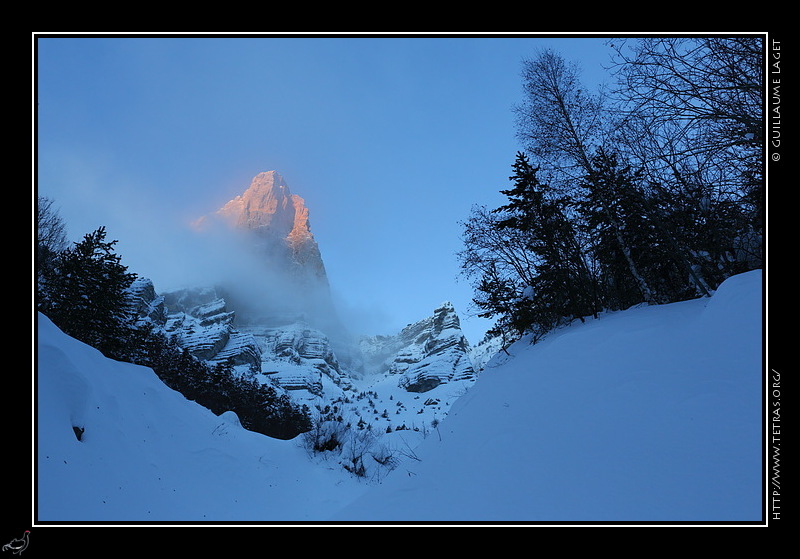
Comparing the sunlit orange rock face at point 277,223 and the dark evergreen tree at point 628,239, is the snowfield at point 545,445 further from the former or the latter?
the sunlit orange rock face at point 277,223

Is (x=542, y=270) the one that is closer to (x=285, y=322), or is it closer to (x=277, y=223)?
(x=285, y=322)

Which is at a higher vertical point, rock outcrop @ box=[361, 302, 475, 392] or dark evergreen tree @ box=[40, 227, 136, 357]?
dark evergreen tree @ box=[40, 227, 136, 357]

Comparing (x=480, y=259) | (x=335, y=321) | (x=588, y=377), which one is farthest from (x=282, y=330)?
(x=588, y=377)

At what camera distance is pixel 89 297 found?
50.0 ft

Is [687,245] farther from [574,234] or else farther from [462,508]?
[462,508]

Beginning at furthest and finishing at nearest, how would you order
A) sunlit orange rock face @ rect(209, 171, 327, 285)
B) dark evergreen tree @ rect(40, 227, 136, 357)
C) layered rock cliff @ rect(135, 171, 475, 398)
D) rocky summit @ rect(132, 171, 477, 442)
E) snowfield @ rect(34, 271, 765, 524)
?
sunlit orange rock face @ rect(209, 171, 327, 285)
layered rock cliff @ rect(135, 171, 475, 398)
rocky summit @ rect(132, 171, 477, 442)
dark evergreen tree @ rect(40, 227, 136, 357)
snowfield @ rect(34, 271, 765, 524)

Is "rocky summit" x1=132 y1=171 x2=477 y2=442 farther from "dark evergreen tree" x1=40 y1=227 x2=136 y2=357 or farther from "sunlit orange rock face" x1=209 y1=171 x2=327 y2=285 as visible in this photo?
"dark evergreen tree" x1=40 y1=227 x2=136 y2=357

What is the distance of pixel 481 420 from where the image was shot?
5.52 m

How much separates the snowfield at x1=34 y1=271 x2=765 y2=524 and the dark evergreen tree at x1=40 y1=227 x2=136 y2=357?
833cm
